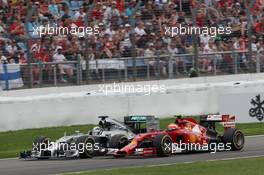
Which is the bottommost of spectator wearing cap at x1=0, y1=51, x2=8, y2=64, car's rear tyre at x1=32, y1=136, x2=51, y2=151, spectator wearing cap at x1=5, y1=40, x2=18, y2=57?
car's rear tyre at x1=32, y1=136, x2=51, y2=151

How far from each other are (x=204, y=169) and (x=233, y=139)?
3.55m

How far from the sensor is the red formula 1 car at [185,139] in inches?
568

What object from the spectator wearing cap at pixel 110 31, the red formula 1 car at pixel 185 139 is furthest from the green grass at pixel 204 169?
the spectator wearing cap at pixel 110 31

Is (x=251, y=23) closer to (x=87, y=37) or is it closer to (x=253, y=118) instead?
(x=253, y=118)

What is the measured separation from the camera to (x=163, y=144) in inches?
Result: 565

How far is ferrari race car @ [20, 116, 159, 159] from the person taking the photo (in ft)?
48.0

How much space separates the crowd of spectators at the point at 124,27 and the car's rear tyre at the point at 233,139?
22.1 ft

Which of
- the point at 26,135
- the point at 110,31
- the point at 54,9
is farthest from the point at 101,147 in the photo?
the point at 110,31

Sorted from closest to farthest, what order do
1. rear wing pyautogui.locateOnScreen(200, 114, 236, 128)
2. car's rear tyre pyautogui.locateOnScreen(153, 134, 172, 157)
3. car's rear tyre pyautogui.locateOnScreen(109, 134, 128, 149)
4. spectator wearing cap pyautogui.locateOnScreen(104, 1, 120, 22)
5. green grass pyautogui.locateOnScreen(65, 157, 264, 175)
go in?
green grass pyautogui.locateOnScreen(65, 157, 264, 175) < car's rear tyre pyautogui.locateOnScreen(153, 134, 172, 157) < car's rear tyre pyautogui.locateOnScreen(109, 134, 128, 149) < rear wing pyautogui.locateOnScreen(200, 114, 236, 128) < spectator wearing cap pyautogui.locateOnScreen(104, 1, 120, 22)

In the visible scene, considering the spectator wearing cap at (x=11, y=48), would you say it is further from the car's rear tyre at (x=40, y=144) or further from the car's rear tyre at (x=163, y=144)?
the car's rear tyre at (x=163, y=144)

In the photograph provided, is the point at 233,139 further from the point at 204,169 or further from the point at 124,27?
the point at 124,27

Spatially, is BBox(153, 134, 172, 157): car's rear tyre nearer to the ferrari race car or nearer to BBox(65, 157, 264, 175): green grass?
the ferrari race car

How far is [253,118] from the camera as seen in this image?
2169 centimetres

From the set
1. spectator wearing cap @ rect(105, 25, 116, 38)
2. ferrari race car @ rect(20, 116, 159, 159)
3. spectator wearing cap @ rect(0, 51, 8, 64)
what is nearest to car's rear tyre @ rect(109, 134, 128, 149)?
ferrari race car @ rect(20, 116, 159, 159)
